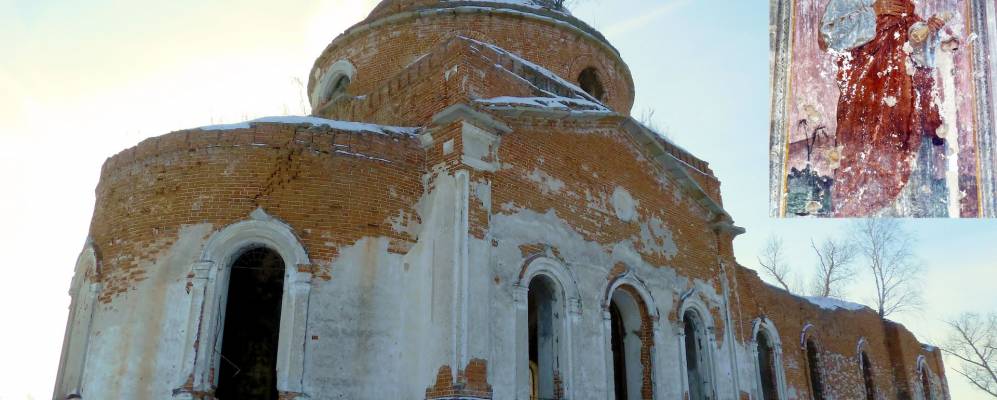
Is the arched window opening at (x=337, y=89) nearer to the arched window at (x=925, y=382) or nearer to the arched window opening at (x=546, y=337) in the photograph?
the arched window opening at (x=546, y=337)

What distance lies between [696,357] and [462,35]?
7149 millimetres

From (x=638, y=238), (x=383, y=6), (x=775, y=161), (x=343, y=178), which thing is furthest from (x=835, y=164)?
(x=383, y=6)

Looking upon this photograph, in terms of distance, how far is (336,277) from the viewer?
8.43 meters

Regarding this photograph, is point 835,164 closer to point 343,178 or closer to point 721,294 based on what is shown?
point 721,294

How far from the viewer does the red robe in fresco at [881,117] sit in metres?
10.2

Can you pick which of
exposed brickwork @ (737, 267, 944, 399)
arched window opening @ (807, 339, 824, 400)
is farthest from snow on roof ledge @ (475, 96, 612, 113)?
arched window opening @ (807, 339, 824, 400)

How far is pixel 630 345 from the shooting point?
1077cm

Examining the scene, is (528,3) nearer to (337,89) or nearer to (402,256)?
(337,89)

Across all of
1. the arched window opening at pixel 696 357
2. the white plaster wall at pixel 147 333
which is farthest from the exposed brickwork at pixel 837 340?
the white plaster wall at pixel 147 333

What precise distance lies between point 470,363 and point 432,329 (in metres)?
0.64

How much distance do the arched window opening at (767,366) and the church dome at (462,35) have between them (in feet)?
19.8

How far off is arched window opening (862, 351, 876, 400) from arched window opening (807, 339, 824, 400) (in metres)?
2.49

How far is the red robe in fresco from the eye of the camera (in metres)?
10.2

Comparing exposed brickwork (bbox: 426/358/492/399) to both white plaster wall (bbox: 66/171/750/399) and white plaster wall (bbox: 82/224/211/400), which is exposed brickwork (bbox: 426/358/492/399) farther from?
white plaster wall (bbox: 82/224/211/400)
